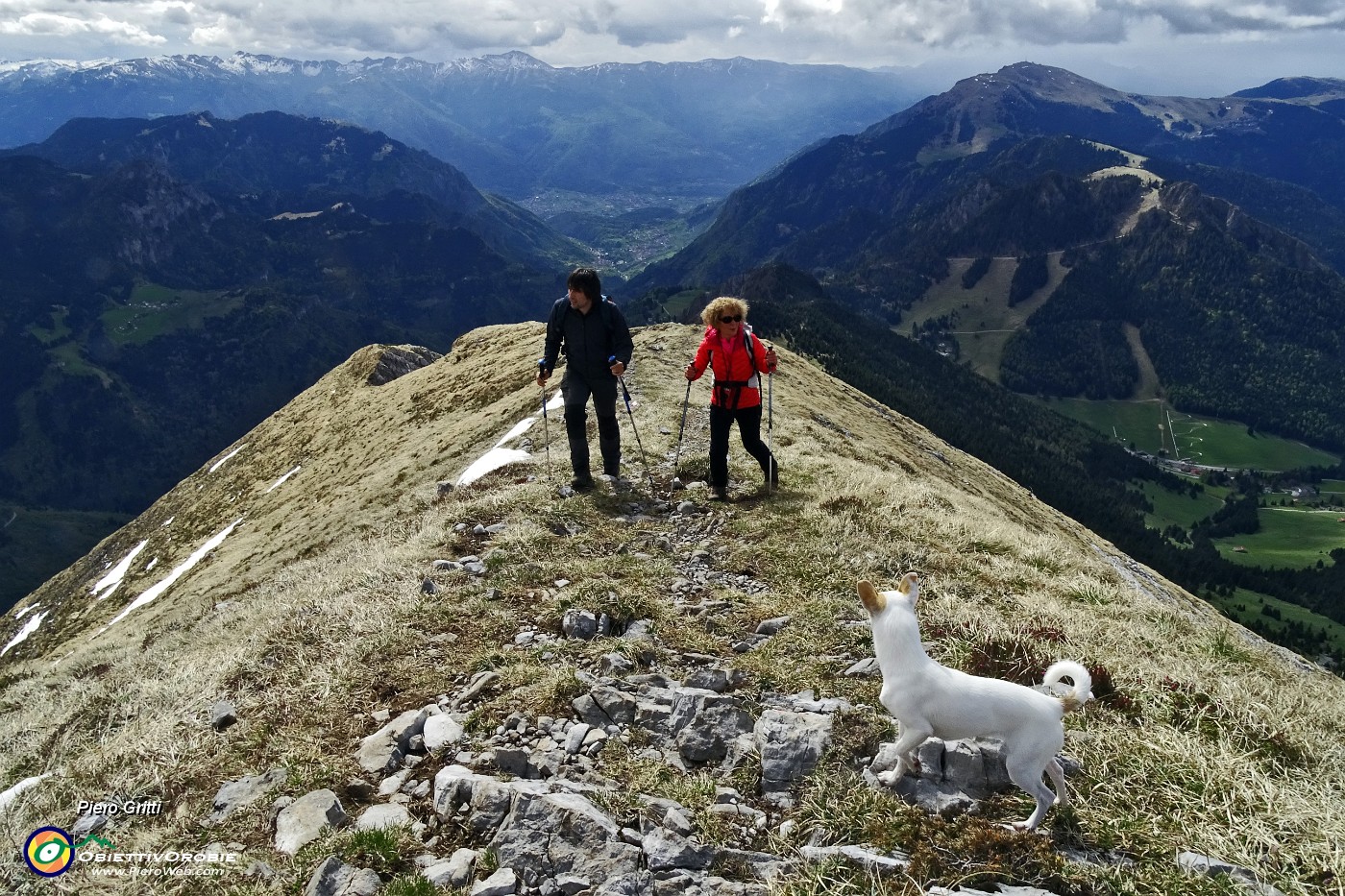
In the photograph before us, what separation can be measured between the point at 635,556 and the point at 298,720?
618 cm

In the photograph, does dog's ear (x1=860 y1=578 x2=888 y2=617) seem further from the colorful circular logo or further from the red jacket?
the red jacket

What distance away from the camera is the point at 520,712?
783 cm

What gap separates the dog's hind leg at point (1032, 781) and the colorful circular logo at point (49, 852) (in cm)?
812

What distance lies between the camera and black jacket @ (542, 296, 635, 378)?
16219 mm

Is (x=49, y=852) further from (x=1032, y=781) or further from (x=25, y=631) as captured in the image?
(x=25, y=631)

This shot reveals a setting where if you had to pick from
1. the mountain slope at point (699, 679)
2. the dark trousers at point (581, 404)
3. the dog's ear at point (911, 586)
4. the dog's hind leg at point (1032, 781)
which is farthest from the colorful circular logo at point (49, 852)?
the dark trousers at point (581, 404)

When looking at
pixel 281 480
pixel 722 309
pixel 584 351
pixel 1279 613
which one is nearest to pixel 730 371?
pixel 722 309

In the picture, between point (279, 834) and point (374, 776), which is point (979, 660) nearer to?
point (374, 776)

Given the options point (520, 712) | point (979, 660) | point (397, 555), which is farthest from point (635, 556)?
point (979, 660)

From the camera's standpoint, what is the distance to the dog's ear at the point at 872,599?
20.5ft

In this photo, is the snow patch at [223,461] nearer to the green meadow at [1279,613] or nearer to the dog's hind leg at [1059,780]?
the dog's hind leg at [1059,780]

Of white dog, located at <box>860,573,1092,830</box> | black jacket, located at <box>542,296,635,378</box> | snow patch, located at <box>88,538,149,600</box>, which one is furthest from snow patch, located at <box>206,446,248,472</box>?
white dog, located at <box>860,573,1092,830</box>

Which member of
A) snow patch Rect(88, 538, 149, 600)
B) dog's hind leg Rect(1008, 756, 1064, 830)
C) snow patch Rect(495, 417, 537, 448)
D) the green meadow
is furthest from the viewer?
the green meadow

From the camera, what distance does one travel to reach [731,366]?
50.0 feet
